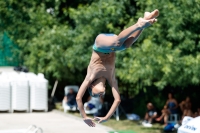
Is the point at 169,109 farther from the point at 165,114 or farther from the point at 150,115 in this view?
the point at 150,115

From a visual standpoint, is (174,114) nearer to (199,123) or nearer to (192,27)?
(192,27)

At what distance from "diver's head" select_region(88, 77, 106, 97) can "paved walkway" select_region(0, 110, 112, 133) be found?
8.07 meters

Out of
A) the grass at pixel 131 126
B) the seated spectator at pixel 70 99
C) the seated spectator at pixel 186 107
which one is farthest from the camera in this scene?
the seated spectator at pixel 70 99

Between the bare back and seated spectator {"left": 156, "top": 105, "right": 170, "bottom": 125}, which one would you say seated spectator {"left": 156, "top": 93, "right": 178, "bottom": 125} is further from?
the bare back

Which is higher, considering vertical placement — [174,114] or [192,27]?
[192,27]

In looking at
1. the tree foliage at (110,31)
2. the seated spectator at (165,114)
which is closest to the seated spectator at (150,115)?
the seated spectator at (165,114)

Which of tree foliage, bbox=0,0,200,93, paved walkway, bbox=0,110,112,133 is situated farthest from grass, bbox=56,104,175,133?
tree foliage, bbox=0,0,200,93

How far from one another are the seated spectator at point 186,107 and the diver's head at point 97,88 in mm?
9445

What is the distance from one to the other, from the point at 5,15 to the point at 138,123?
7.69m

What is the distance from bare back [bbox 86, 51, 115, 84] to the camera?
8211mm

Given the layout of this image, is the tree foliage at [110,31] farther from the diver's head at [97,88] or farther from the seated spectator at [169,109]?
the diver's head at [97,88]

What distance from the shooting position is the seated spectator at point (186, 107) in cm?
1733

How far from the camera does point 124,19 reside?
18047mm

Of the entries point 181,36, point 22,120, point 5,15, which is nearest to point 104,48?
point 181,36
